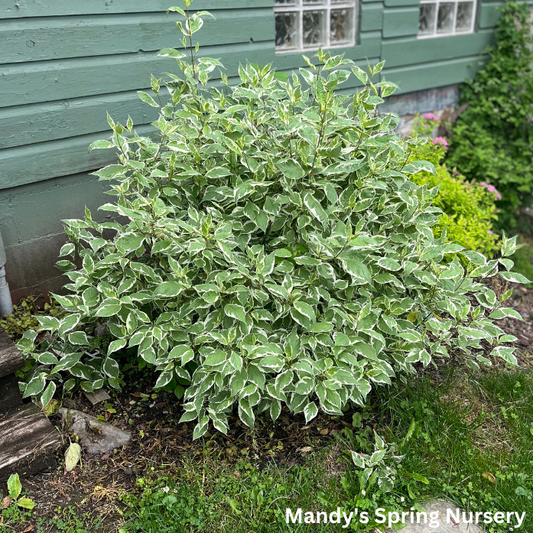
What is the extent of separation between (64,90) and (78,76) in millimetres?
115

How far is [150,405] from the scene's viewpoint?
247 centimetres

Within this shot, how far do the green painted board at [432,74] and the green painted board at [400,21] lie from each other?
30 centimetres

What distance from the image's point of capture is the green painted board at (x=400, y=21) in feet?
14.4

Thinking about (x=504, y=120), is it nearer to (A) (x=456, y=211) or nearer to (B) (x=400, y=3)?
(B) (x=400, y=3)

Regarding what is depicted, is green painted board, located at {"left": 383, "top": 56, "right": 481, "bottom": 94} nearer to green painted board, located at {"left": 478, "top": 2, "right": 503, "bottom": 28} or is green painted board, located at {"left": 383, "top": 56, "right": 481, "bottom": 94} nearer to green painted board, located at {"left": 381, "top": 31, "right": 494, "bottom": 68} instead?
green painted board, located at {"left": 381, "top": 31, "right": 494, "bottom": 68}

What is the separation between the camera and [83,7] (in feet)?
9.11

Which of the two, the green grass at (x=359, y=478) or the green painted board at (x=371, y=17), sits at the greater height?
the green painted board at (x=371, y=17)

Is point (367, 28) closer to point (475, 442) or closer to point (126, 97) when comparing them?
point (126, 97)

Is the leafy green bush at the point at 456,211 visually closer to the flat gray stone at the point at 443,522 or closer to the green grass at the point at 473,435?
the green grass at the point at 473,435

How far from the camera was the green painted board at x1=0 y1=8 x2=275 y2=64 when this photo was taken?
263 cm

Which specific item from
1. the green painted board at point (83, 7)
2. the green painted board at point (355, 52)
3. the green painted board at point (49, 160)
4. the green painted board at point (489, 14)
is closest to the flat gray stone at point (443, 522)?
the green painted board at point (49, 160)

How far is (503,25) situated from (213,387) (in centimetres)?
514

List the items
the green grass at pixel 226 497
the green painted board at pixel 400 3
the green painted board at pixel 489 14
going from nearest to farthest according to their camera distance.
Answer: the green grass at pixel 226 497 < the green painted board at pixel 400 3 < the green painted board at pixel 489 14

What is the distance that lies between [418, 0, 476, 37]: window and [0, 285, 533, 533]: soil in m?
4.18
